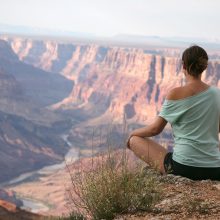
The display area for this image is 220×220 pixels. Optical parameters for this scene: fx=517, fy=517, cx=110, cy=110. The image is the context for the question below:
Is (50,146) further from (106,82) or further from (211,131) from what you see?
(211,131)

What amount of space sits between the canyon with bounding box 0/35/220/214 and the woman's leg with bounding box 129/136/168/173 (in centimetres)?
5987

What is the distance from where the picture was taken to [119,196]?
412 cm

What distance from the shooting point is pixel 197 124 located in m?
4.48

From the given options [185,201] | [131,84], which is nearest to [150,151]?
[185,201]

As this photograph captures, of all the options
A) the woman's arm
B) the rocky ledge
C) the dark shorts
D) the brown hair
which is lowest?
the rocky ledge

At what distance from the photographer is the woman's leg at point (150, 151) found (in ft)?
15.5

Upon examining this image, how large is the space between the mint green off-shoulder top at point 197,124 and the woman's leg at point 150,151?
0.81ft

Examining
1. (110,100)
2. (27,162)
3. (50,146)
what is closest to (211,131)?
(27,162)

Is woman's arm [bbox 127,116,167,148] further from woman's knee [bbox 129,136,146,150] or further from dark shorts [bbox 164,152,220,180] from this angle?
dark shorts [bbox 164,152,220,180]

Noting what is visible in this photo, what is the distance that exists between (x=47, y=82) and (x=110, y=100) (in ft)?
124

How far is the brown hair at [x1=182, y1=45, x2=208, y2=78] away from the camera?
429cm

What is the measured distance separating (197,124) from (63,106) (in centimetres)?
14873

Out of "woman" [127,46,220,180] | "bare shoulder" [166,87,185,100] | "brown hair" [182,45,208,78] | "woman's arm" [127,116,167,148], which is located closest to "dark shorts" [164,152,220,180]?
"woman" [127,46,220,180]

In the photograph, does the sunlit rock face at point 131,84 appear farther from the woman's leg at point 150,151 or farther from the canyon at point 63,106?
the woman's leg at point 150,151
